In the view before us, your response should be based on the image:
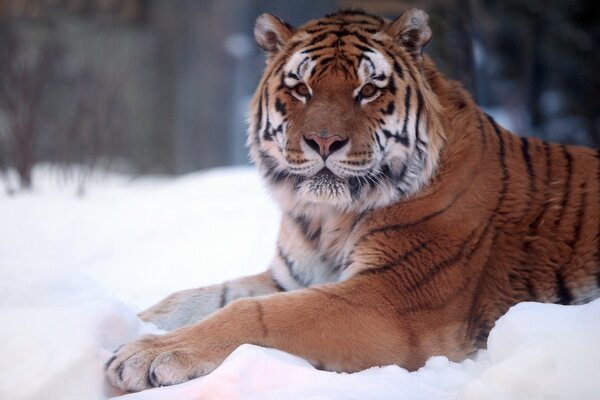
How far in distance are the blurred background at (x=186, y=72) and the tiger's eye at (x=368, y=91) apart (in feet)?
2.13

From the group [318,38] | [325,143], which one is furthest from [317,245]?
[318,38]

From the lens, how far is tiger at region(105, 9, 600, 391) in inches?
74.1

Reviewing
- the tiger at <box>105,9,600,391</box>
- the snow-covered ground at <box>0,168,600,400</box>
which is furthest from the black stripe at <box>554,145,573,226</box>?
the snow-covered ground at <box>0,168,600,400</box>

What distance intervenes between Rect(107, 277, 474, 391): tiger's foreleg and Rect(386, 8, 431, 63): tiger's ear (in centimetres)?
71

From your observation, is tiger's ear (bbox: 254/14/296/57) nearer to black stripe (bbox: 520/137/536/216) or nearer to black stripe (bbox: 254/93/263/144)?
black stripe (bbox: 254/93/263/144)

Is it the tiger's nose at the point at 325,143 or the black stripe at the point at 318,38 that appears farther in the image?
the black stripe at the point at 318,38

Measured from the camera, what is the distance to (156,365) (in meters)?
1.69

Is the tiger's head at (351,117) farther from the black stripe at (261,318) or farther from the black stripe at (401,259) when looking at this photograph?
the black stripe at (261,318)

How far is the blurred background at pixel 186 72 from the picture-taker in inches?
198

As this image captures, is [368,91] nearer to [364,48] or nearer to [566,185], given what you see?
[364,48]

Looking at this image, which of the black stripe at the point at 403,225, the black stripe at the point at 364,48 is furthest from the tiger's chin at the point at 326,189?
the black stripe at the point at 364,48

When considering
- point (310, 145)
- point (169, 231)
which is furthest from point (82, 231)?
point (310, 145)

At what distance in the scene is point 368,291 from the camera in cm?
193

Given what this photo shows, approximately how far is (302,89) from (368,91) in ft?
0.61
